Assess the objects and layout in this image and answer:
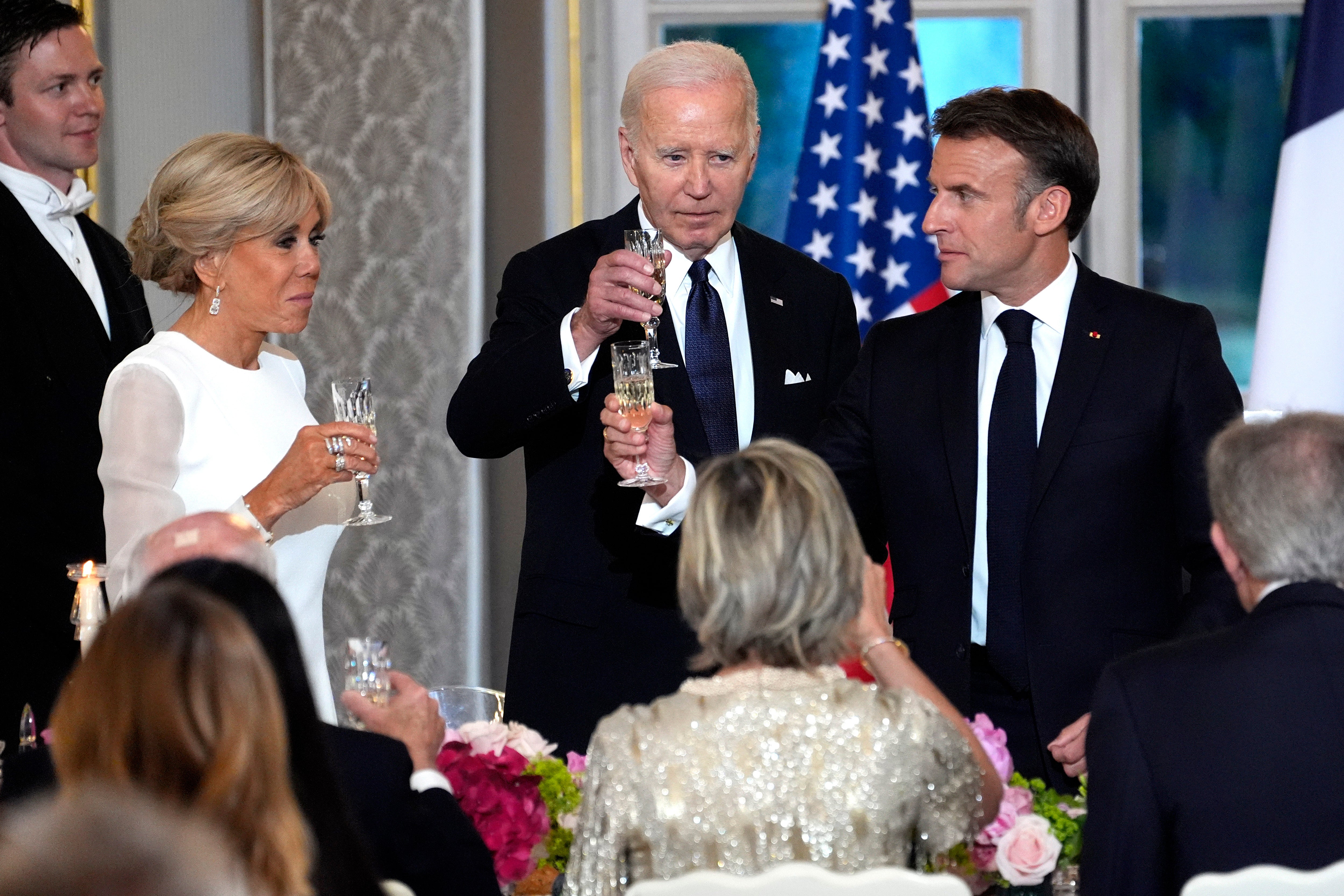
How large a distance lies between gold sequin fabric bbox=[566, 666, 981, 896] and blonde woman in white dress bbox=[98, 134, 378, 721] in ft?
3.72

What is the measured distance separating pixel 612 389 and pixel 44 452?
1.57 metres

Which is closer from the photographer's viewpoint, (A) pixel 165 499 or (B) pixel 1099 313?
(A) pixel 165 499

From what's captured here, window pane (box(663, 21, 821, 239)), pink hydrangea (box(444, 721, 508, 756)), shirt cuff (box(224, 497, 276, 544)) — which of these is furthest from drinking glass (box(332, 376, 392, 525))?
window pane (box(663, 21, 821, 239))

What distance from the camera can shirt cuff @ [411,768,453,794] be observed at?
207cm

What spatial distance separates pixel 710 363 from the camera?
10.9ft

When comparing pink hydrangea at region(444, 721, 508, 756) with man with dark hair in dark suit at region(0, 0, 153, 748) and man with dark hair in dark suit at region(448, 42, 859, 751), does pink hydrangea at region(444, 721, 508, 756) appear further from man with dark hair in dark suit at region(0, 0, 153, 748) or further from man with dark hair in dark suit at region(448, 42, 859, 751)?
man with dark hair in dark suit at region(0, 0, 153, 748)

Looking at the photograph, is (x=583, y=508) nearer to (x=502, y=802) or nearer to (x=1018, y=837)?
(x=502, y=802)

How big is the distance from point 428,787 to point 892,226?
3.54 meters

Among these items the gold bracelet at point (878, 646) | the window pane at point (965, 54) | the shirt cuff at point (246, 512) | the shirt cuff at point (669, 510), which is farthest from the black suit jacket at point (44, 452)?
the window pane at point (965, 54)

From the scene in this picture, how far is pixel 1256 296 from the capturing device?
565 centimetres

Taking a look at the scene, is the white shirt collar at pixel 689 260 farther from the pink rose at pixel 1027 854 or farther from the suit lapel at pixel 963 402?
the pink rose at pixel 1027 854

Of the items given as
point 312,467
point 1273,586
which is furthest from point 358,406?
point 1273,586

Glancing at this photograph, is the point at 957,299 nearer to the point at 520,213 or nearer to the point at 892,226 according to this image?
the point at 892,226

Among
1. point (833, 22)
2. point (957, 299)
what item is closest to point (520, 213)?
point (833, 22)
